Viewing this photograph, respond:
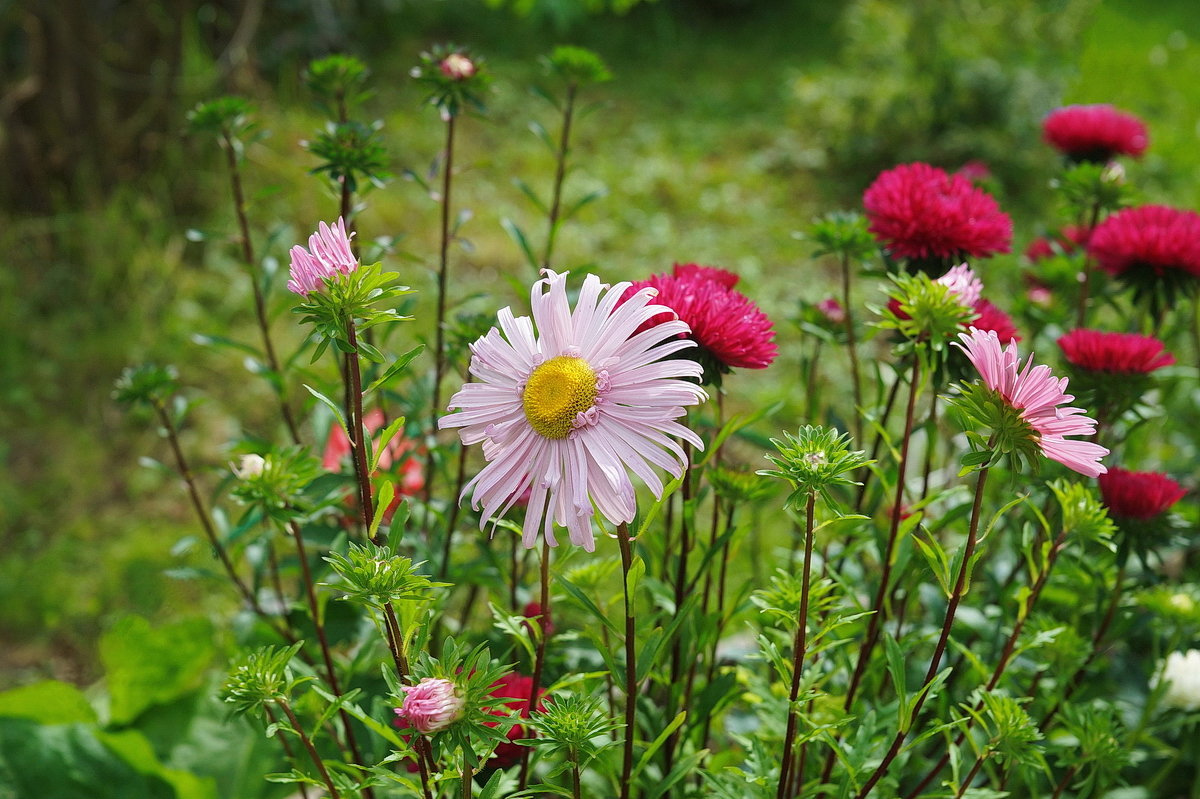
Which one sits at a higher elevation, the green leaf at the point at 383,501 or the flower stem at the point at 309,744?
the green leaf at the point at 383,501

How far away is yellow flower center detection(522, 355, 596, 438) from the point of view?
0.69m

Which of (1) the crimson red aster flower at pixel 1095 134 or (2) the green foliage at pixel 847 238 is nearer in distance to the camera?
(2) the green foliage at pixel 847 238

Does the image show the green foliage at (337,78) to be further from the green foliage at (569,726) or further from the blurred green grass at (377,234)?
the green foliage at (569,726)

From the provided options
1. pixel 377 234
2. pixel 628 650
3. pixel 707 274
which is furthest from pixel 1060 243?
pixel 377 234

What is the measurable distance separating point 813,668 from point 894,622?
49 cm

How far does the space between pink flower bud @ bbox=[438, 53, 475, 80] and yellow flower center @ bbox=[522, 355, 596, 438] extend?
1.84 ft

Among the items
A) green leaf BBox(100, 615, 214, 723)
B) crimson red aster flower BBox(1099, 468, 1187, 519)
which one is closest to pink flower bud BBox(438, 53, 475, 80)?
crimson red aster flower BBox(1099, 468, 1187, 519)

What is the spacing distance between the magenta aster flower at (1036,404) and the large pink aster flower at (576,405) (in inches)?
7.8

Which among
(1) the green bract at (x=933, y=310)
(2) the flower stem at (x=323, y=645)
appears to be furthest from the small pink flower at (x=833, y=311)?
(2) the flower stem at (x=323, y=645)

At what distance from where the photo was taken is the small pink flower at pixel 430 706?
2.15 ft

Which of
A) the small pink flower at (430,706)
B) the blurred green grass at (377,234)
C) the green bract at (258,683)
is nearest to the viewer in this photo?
the small pink flower at (430,706)

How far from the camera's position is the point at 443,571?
1.21m

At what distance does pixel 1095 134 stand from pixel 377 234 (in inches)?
95.6

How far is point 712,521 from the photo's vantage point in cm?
124
